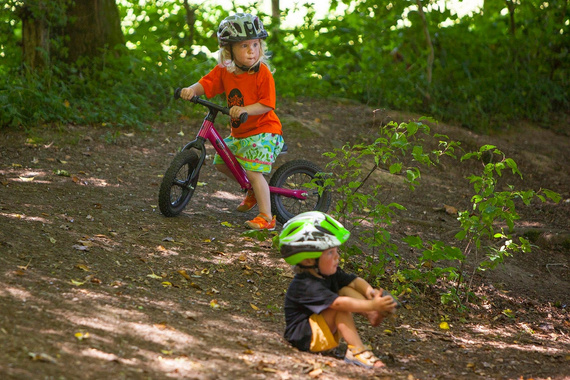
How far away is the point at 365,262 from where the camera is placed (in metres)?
5.36

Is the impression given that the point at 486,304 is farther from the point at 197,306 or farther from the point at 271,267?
→ the point at 197,306

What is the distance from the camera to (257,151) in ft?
17.9

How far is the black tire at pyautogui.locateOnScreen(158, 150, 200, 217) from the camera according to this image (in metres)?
5.26

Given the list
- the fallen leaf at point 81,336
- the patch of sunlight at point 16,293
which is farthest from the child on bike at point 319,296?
the patch of sunlight at point 16,293

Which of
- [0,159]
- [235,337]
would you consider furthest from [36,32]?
[235,337]

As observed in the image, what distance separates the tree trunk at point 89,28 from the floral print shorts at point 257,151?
4.56 m

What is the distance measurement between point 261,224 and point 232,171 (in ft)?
1.72

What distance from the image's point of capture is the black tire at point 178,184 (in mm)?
5258

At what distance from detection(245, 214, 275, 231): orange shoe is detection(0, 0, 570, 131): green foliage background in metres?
4.46

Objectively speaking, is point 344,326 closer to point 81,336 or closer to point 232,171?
point 81,336

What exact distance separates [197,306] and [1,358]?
55.5 inches

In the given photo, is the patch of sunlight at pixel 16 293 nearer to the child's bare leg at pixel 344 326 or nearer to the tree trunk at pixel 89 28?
the child's bare leg at pixel 344 326

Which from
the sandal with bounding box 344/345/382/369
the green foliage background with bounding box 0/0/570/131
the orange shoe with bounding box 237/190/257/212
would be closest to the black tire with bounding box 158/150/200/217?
the orange shoe with bounding box 237/190/257/212

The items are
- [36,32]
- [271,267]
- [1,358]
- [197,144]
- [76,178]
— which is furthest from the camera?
[36,32]
